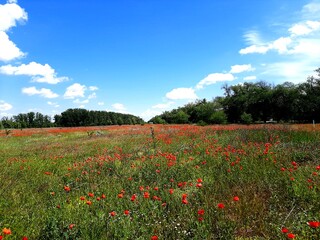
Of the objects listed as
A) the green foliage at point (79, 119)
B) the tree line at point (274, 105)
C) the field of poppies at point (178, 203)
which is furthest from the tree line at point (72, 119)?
the field of poppies at point (178, 203)

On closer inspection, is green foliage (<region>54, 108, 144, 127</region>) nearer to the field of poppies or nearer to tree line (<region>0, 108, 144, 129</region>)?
tree line (<region>0, 108, 144, 129</region>)

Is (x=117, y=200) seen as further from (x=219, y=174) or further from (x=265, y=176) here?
(x=265, y=176)

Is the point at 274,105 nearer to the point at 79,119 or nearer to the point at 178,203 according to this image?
the point at 178,203

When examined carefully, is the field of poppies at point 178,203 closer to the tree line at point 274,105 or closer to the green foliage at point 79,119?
the tree line at point 274,105

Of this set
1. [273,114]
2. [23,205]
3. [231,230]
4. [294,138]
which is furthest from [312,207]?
[273,114]

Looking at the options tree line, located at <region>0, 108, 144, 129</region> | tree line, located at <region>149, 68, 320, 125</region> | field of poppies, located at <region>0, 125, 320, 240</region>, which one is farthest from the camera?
tree line, located at <region>0, 108, 144, 129</region>

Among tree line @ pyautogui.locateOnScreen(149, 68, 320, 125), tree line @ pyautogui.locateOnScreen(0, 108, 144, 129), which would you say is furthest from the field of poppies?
tree line @ pyautogui.locateOnScreen(0, 108, 144, 129)

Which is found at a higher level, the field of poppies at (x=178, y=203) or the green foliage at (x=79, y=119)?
the green foliage at (x=79, y=119)

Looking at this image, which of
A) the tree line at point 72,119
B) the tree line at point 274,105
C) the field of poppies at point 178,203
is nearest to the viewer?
the field of poppies at point 178,203

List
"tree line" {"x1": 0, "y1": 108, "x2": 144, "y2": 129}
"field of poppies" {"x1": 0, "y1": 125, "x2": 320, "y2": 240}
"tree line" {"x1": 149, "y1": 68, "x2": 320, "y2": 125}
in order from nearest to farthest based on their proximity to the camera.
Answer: "field of poppies" {"x1": 0, "y1": 125, "x2": 320, "y2": 240} → "tree line" {"x1": 149, "y1": 68, "x2": 320, "y2": 125} → "tree line" {"x1": 0, "y1": 108, "x2": 144, "y2": 129}

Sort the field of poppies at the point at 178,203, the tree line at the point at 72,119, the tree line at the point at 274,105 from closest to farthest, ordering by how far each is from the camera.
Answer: the field of poppies at the point at 178,203 → the tree line at the point at 274,105 → the tree line at the point at 72,119

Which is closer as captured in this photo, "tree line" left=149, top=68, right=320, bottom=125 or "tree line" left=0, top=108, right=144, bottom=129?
"tree line" left=149, top=68, right=320, bottom=125

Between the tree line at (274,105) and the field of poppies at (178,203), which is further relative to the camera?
the tree line at (274,105)

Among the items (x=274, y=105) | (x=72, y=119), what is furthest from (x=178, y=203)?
(x=72, y=119)
